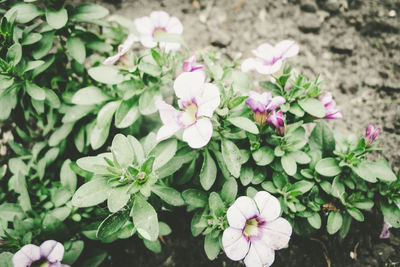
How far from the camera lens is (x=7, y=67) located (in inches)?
70.4

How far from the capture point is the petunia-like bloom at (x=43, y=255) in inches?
62.0

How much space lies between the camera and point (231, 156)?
65.4 inches

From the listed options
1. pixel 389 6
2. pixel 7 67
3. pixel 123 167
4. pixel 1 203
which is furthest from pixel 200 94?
pixel 389 6

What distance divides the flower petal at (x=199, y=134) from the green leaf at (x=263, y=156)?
48cm

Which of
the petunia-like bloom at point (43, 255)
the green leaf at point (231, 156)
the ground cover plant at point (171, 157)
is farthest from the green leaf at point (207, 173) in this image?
the petunia-like bloom at point (43, 255)

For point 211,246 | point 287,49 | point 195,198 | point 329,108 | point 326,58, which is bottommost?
point 211,246

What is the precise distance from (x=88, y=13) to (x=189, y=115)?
44.7 inches

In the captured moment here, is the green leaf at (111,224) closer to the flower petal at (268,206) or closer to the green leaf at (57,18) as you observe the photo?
the flower petal at (268,206)

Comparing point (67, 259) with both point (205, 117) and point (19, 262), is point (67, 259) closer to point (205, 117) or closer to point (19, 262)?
point (19, 262)

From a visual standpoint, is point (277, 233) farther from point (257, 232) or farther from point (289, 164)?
point (289, 164)

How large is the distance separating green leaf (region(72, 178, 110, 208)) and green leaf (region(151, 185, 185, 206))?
269 millimetres

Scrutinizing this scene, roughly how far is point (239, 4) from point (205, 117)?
6.72 ft

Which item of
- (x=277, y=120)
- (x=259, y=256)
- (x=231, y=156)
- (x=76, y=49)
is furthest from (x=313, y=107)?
(x=76, y=49)

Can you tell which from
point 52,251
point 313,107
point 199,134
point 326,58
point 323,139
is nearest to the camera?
point 199,134
